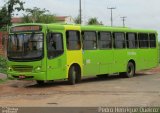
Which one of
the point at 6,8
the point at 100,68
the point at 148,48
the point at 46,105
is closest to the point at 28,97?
the point at 46,105

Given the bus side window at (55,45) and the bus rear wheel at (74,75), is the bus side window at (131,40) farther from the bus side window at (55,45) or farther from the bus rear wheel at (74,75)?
the bus side window at (55,45)

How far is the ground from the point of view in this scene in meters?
15.5

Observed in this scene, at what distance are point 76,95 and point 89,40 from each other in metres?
6.13

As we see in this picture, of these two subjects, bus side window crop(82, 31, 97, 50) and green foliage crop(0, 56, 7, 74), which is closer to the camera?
bus side window crop(82, 31, 97, 50)

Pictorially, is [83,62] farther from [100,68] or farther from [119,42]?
[119,42]

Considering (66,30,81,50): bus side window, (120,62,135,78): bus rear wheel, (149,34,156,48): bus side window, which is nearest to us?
(66,30,81,50): bus side window

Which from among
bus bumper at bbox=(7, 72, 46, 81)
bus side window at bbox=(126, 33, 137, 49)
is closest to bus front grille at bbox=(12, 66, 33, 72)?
bus bumper at bbox=(7, 72, 46, 81)

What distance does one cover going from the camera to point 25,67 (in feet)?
67.2

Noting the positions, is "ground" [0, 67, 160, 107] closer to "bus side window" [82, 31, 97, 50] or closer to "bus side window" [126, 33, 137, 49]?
"bus side window" [82, 31, 97, 50]

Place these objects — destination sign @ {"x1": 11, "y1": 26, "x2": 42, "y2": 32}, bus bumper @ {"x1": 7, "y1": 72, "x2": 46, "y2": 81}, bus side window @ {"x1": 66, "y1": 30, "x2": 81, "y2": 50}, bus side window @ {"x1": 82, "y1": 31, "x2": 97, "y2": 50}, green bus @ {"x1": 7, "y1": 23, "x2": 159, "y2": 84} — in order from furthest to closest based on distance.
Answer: bus side window @ {"x1": 82, "y1": 31, "x2": 97, "y2": 50}, bus side window @ {"x1": 66, "y1": 30, "x2": 81, "y2": 50}, destination sign @ {"x1": 11, "y1": 26, "x2": 42, "y2": 32}, green bus @ {"x1": 7, "y1": 23, "x2": 159, "y2": 84}, bus bumper @ {"x1": 7, "y1": 72, "x2": 46, "y2": 81}

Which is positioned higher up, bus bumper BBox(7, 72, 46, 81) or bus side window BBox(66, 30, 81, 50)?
bus side window BBox(66, 30, 81, 50)

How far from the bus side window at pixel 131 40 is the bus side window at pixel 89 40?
370cm

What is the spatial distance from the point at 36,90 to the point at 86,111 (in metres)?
6.32

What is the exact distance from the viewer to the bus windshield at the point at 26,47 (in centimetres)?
2030
